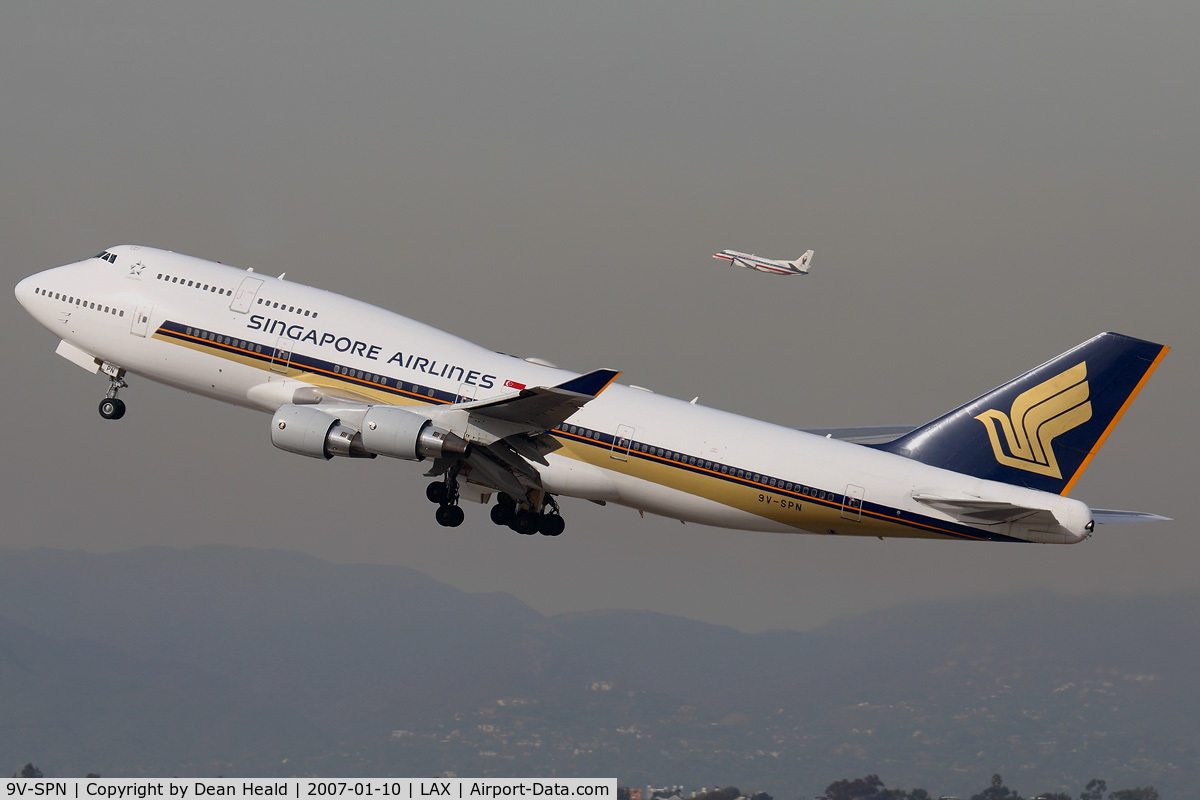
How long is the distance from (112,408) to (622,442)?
18.5m

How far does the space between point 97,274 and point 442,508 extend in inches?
555

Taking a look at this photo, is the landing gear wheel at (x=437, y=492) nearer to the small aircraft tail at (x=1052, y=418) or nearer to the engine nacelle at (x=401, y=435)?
the engine nacelle at (x=401, y=435)

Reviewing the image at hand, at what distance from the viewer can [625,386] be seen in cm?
4047

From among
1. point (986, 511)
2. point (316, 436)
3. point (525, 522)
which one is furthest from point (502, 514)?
point (986, 511)

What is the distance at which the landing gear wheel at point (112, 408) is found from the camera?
45094mm

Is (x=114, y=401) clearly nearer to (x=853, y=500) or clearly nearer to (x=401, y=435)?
(x=401, y=435)

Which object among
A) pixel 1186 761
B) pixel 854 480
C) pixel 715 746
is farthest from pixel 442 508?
pixel 715 746

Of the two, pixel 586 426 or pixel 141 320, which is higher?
pixel 141 320

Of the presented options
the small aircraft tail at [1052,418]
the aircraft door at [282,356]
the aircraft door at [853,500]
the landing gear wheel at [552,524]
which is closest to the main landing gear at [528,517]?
the landing gear wheel at [552,524]

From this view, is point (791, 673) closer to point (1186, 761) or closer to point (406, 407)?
point (1186, 761)

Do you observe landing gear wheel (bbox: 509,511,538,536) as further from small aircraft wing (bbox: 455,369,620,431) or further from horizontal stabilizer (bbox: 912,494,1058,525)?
horizontal stabilizer (bbox: 912,494,1058,525)

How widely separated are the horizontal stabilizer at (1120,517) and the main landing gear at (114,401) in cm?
3147

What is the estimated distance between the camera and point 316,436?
125 ft

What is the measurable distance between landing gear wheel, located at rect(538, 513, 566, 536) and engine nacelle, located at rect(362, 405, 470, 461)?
6889 millimetres
